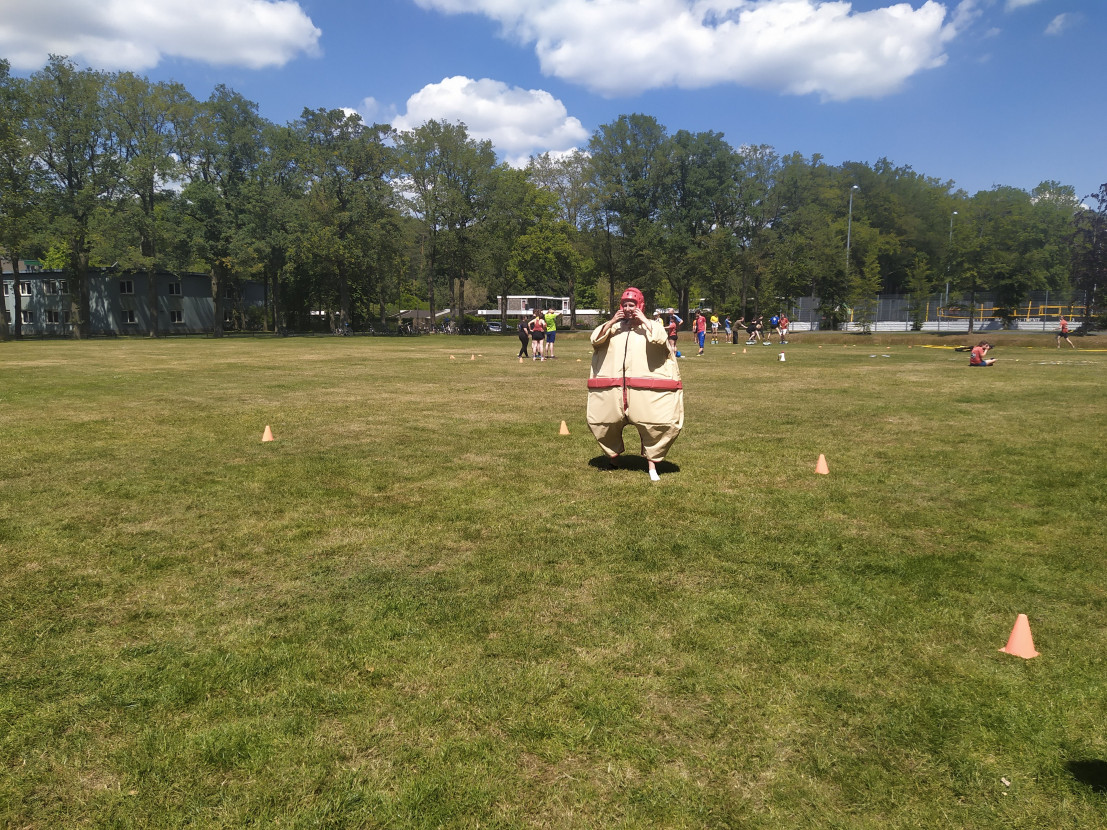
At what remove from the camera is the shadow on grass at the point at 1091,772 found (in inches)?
127

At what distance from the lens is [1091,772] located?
3.30 metres

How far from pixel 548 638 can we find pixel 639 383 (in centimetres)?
473

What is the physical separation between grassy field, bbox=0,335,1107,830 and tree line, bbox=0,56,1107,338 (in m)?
56.1

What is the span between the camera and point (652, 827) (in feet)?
9.76

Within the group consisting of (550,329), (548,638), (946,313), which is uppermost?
(946,313)

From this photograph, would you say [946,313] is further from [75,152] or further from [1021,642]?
[75,152]

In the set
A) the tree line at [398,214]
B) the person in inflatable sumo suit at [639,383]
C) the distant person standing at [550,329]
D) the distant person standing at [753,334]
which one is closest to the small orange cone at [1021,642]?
the person in inflatable sumo suit at [639,383]

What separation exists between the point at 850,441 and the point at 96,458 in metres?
11.4

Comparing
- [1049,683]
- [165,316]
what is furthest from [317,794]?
[165,316]

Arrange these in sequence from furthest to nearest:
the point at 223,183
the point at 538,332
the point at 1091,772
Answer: the point at 223,183 → the point at 538,332 → the point at 1091,772

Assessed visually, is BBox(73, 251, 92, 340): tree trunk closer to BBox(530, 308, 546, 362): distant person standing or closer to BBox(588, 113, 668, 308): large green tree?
BBox(588, 113, 668, 308): large green tree

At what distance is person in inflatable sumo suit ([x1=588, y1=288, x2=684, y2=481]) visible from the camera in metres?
8.75

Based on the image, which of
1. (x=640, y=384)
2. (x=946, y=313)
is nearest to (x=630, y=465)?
(x=640, y=384)

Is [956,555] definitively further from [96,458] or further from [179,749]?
[96,458]
